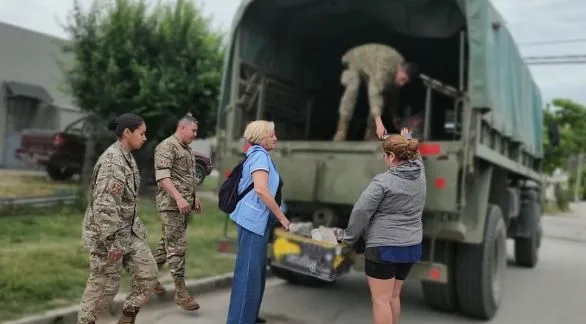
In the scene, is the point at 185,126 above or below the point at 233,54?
below

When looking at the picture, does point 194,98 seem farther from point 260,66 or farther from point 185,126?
point 185,126

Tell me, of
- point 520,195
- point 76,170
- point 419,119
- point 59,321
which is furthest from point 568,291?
point 76,170

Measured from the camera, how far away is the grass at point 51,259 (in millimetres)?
5104

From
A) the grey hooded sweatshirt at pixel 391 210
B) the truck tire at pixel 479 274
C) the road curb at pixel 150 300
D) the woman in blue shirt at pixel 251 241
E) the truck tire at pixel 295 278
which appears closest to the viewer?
the grey hooded sweatshirt at pixel 391 210

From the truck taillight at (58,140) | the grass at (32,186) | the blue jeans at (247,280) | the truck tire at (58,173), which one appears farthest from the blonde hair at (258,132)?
the truck tire at (58,173)

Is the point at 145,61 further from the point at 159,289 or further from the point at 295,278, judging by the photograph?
the point at 159,289

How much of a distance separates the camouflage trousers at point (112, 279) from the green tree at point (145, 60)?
318 inches

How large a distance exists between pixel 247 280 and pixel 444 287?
7.60ft

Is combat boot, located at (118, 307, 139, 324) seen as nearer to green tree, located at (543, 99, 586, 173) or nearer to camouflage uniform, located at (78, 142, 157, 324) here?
camouflage uniform, located at (78, 142, 157, 324)

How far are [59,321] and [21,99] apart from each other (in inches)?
701

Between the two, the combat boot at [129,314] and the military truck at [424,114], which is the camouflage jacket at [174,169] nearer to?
the military truck at [424,114]

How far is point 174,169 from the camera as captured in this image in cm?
525

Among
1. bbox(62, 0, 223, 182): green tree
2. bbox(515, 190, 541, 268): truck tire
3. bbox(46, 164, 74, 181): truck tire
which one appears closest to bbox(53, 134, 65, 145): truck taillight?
bbox(46, 164, 74, 181): truck tire

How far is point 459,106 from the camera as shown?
227 inches
